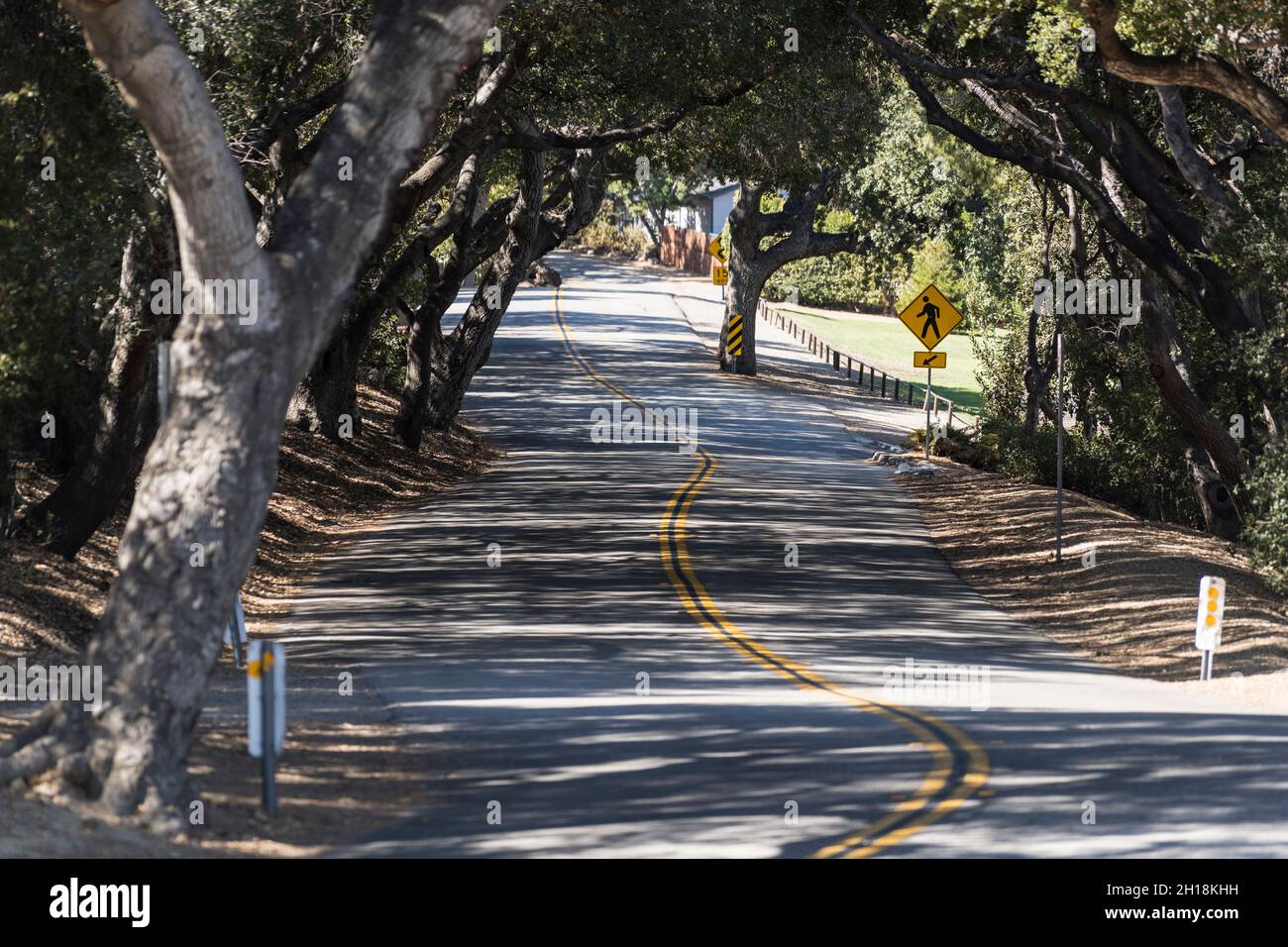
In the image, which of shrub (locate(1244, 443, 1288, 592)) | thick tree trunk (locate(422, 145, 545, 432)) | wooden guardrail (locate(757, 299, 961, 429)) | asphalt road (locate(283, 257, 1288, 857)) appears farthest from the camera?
wooden guardrail (locate(757, 299, 961, 429))

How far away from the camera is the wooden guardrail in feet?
195

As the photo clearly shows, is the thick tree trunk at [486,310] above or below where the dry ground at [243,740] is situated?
above

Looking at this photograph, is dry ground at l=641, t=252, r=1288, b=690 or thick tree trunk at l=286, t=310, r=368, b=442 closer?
dry ground at l=641, t=252, r=1288, b=690

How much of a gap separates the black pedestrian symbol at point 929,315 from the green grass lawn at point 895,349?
107 feet

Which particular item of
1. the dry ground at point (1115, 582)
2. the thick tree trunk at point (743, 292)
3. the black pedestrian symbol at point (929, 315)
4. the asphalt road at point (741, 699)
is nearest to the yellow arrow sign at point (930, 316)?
the black pedestrian symbol at point (929, 315)

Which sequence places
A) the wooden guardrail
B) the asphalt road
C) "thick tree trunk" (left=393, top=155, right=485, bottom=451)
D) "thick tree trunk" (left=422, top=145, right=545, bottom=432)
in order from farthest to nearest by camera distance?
the wooden guardrail < "thick tree trunk" (left=422, top=145, right=545, bottom=432) < "thick tree trunk" (left=393, top=155, right=485, bottom=451) < the asphalt road

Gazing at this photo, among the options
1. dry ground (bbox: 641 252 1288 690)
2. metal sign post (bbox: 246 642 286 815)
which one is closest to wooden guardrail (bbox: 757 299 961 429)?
dry ground (bbox: 641 252 1288 690)

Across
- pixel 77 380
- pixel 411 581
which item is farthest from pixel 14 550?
pixel 411 581

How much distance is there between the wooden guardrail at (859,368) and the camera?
195 feet

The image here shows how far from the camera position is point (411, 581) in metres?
21.0

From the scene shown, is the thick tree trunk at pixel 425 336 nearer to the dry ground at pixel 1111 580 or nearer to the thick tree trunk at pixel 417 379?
the thick tree trunk at pixel 417 379

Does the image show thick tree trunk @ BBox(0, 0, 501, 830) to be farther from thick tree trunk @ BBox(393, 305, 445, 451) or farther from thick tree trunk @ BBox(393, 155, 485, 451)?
thick tree trunk @ BBox(393, 305, 445, 451)

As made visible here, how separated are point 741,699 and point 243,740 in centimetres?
418

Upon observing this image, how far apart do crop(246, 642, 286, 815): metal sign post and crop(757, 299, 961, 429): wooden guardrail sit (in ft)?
112
